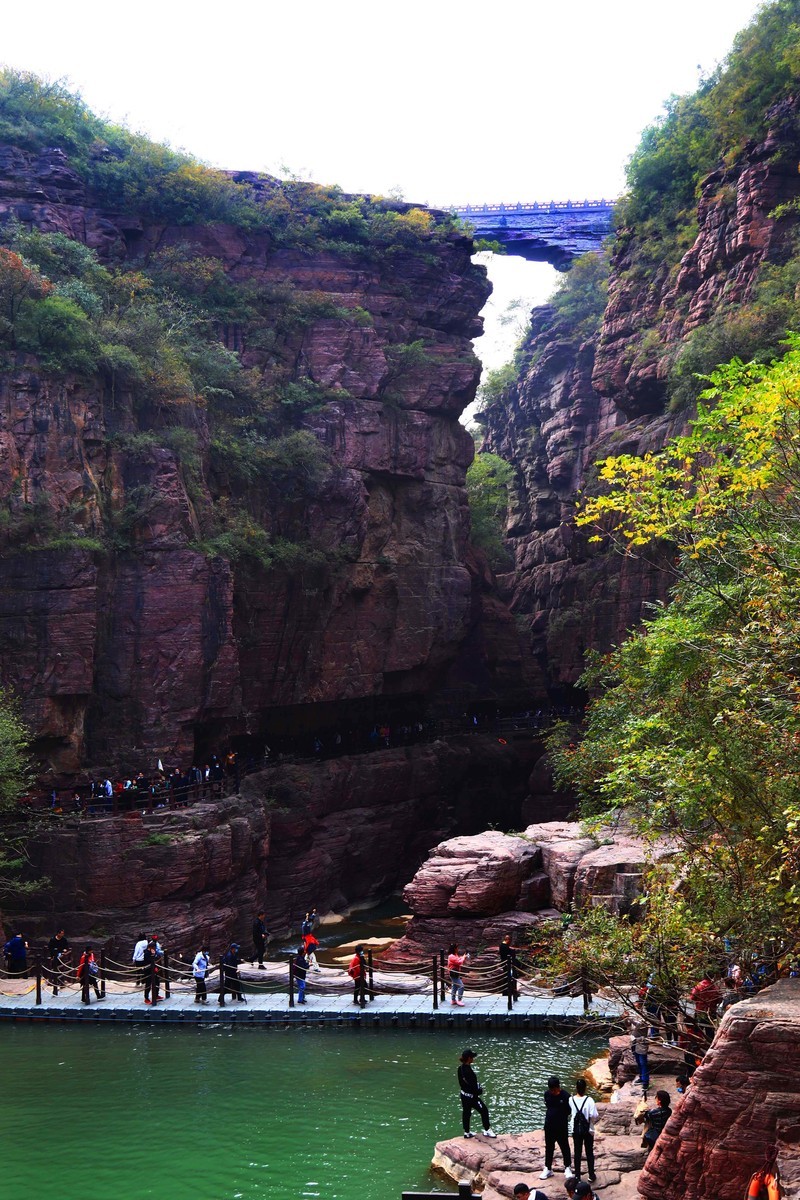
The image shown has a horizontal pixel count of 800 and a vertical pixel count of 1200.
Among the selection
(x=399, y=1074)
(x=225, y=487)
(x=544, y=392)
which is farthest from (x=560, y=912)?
(x=544, y=392)

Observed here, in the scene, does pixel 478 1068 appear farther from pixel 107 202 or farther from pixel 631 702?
pixel 107 202

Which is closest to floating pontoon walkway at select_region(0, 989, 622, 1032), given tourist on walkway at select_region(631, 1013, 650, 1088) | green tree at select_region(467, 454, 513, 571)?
tourist on walkway at select_region(631, 1013, 650, 1088)

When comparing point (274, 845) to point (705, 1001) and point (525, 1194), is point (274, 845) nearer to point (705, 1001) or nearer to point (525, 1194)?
point (705, 1001)

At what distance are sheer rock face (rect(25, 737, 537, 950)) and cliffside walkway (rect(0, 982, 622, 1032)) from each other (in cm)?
643

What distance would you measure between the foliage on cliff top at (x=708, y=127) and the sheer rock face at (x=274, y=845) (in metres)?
24.5

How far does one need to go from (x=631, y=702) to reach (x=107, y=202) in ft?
92.7

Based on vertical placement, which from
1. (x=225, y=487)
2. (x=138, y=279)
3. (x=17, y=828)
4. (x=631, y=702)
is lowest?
(x=17, y=828)

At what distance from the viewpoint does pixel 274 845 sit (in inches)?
1470

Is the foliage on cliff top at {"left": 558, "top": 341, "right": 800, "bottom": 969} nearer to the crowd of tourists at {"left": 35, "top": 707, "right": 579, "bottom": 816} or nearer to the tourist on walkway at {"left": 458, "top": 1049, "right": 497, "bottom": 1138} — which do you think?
the tourist on walkway at {"left": 458, "top": 1049, "right": 497, "bottom": 1138}

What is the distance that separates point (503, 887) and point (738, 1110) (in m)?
16.6

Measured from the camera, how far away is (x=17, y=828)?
28.2 meters

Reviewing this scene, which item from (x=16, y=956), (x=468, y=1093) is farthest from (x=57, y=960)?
(x=468, y=1093)

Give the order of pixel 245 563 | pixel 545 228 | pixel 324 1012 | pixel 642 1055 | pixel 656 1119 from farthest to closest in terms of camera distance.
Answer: pixel 545 228 → pixel 245 563 → pixel 324 1012 → pixel 642 1055 → pixel 656 1119

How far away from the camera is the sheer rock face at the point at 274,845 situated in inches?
1112
